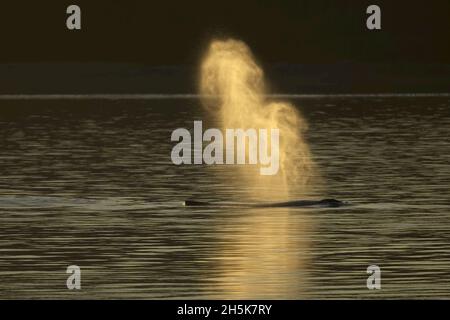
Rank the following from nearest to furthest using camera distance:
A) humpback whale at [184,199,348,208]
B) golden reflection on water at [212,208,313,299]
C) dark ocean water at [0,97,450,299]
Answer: golden reflection on water at [212,208,313,299] → dark ocean water at [0,97,450,299] → humpback whale at [184,199,348,208]

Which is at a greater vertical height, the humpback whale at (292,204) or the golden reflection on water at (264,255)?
the humpback whale at (292,204)

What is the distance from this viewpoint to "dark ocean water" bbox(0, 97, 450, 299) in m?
42.2

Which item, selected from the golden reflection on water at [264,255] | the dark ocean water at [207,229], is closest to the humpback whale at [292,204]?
the dark ocean water at [207,229]

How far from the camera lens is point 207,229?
2076 inches

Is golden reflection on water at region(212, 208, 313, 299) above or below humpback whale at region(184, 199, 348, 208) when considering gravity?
below

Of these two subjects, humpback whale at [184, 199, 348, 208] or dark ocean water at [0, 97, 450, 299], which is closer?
dark ocean water at [0, 97, 450, 299]

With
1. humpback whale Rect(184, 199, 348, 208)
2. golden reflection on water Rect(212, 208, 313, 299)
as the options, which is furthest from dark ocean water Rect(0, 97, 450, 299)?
humpback whale Rect(184, 199, 348, 208)

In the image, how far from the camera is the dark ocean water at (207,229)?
138 feet

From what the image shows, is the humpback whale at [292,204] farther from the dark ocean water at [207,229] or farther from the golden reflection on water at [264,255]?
the golden reflection on water at [264,255]

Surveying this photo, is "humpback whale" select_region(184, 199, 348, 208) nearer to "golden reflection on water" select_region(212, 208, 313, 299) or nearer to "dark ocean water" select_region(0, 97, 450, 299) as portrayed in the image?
"dark ocean water" select_region(0, 97, 450, 299)

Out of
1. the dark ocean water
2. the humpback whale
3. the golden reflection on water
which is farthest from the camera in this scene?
the humpback whale

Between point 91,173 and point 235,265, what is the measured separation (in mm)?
30550

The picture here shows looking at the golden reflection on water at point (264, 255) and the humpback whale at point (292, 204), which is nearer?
the golden reflection on water at point (264, 255)

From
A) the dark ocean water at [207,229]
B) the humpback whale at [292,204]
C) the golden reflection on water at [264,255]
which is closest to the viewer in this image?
the golden reflection on water at [264,255]
